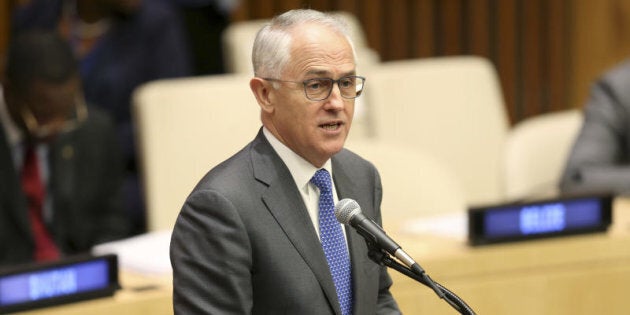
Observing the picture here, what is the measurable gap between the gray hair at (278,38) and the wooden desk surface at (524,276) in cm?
93

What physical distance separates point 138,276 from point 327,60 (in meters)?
1.05

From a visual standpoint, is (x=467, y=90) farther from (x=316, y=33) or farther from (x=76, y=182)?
(x=316, y=33)

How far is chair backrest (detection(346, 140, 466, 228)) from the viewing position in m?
3.33

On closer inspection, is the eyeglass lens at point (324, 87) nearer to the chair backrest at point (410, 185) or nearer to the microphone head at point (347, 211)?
the microphone head at point (347, 211)

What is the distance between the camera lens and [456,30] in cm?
540

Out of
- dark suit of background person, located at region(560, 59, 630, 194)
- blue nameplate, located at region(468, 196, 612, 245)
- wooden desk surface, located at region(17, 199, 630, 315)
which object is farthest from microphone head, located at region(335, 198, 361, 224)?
dark suit of background person, located at region(560, 59, 630, 194)

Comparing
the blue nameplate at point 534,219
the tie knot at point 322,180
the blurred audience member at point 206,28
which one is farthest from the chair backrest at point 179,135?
the tie knot at point 322,180

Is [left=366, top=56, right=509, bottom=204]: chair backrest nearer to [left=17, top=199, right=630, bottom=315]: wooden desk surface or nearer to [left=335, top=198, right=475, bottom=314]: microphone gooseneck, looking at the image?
[left=17, top=199, right=630, bottom=315]: wooden desk surface

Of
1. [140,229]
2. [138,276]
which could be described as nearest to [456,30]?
[140,229]

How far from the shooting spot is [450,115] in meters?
3.99

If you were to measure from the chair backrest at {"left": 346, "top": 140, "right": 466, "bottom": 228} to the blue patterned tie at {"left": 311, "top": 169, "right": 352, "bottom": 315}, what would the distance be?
4.91 ft

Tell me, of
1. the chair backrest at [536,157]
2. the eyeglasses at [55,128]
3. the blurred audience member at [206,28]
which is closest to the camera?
the eyeglasses at [55,128]

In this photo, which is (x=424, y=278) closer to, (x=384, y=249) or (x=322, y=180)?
(x=384, y=249)

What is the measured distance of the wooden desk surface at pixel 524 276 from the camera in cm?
261
